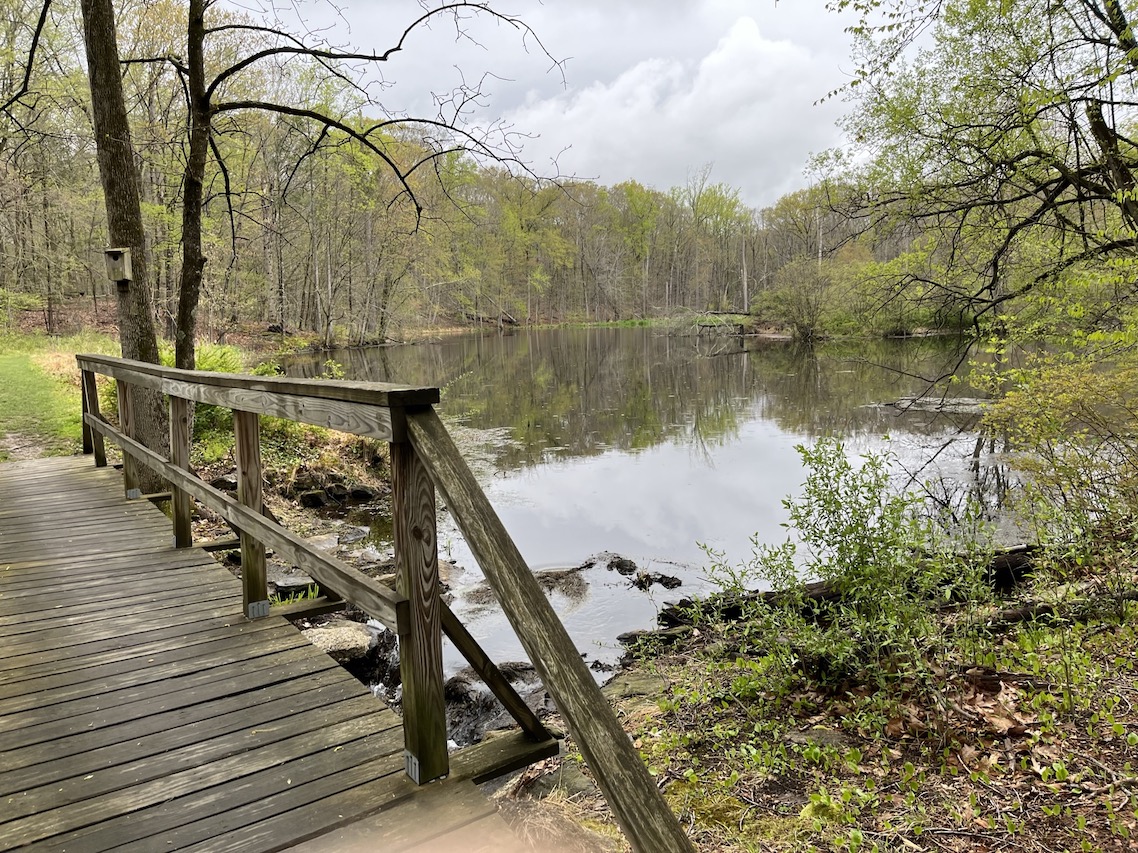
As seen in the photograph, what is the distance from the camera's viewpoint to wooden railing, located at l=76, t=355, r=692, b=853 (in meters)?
1.38

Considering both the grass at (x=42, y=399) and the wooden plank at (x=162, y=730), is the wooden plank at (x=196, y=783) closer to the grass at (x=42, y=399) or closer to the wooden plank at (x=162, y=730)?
the wooden plank at (x=162, y=730)

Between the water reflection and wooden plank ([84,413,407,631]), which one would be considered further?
the water reflection

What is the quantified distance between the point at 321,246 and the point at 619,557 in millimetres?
29860

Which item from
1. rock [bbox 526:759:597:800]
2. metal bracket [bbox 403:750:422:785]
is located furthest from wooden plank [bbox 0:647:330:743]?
rock [bbox 526:759:597:800]

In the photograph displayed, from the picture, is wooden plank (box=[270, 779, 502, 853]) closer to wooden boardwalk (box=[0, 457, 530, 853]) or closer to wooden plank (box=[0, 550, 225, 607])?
wooden boardwalk (box=[0, 457, 530, 853])

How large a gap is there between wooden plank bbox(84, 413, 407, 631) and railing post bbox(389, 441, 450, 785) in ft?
0.22

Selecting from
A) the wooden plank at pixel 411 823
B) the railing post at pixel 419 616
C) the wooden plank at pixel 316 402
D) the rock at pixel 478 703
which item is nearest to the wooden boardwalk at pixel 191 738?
the wooden plank at pixel 411 823

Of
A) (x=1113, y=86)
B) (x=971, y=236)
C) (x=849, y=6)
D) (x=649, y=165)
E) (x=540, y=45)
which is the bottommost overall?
(x=971, y=236)

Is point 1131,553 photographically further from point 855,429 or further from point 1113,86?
point 855,429

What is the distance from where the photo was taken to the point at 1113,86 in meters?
6.70

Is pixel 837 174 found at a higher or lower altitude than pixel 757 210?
lower

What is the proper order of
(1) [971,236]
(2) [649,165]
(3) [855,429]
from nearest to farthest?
(1) [971,236]
(3) [855,429]
(2) [649,165]

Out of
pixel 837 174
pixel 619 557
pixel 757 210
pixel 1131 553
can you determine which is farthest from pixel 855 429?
pixel 757 210

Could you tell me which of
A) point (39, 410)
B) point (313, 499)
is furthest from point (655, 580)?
point (39, 410)
